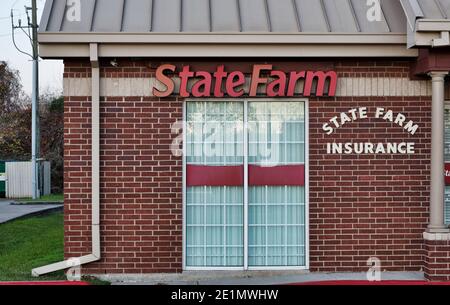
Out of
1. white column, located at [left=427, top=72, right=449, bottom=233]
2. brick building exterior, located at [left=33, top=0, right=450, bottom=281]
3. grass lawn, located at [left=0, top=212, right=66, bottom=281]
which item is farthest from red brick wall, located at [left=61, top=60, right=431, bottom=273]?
grass lawn, located at [left=0, top=212, right=66, bottom=281]

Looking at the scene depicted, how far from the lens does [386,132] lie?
412 inches

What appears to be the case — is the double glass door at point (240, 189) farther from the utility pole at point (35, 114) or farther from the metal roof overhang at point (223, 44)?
the utility pole at point (35, 114)

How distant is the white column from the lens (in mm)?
9891

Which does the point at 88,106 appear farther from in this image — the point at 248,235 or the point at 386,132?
the point at 386,132

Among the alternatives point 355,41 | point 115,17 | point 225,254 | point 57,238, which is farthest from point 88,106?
point 57,238

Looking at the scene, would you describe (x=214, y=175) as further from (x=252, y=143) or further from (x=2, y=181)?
(x=2, y=181)

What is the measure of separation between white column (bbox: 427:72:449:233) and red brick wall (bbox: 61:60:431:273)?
20.4 inches

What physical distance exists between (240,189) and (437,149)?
283 centimetres

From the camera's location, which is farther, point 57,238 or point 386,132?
point 57,238

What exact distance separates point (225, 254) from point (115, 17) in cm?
377

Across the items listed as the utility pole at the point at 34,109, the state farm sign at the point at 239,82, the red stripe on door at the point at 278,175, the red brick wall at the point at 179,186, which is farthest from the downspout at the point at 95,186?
the utility pole at the point at 34,109

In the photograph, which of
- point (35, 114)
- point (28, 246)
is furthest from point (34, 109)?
point (28, 246)

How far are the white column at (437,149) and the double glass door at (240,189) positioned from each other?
6.01ft

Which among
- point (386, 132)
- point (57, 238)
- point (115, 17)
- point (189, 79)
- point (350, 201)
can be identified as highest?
point (115, 17)
